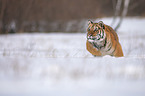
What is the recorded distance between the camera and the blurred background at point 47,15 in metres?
10.5

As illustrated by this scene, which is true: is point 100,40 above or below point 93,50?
above

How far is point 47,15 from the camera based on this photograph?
36.5 ft

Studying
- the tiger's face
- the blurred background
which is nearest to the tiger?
the tiger's face

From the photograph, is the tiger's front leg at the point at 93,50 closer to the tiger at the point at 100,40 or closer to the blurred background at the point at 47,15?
the tiger at the point at 100,40

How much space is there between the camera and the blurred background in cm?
1047

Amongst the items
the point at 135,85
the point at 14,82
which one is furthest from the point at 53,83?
the point at 135,85

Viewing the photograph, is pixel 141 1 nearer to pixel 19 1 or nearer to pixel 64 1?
pixel 64 1

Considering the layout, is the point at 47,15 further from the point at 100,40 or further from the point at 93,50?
the point at 100,40

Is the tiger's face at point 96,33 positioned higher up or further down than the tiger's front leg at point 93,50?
higher up

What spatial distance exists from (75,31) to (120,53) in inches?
304

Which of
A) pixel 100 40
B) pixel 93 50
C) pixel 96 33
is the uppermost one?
pixel 96 33

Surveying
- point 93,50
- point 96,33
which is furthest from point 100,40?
point 93,50

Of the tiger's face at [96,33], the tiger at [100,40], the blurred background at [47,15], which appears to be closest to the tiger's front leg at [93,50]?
the tiger at [100,40]

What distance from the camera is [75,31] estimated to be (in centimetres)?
1144
